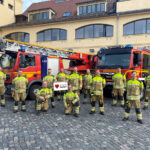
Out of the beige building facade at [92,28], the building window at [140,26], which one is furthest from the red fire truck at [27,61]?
the building window at [140,26]

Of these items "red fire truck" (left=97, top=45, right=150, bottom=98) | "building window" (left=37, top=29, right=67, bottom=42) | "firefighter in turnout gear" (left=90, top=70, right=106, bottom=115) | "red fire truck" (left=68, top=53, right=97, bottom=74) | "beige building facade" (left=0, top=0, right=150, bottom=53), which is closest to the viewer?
"firefighter in turnout gear" (left=90, top=70, right=106, bottom=115)

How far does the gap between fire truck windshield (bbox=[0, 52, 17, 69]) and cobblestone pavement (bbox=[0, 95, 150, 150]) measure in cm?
260

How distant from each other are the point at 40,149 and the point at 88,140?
4.01ft

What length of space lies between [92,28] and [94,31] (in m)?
0.45

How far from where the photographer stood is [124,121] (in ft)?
18.5

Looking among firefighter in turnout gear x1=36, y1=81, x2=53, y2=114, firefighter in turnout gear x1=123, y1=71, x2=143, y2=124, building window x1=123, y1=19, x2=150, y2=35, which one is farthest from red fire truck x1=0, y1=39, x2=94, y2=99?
building window x1=123, y1=19, x2=150, y2=35

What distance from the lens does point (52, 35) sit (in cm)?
2031

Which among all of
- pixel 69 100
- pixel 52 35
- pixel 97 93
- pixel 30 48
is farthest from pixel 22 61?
pixel 52 35

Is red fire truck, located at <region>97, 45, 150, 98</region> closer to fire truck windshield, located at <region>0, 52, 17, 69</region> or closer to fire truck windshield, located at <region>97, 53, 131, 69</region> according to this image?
fire truck windshield, located at <region>97, 53, 131, 69</region>

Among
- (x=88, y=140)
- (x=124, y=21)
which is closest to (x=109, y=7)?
(x=124, y=21)

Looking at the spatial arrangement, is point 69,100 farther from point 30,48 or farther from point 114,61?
point 30,48

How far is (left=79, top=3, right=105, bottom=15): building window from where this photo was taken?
19.2 meters

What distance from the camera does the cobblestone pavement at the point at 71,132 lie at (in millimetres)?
3852

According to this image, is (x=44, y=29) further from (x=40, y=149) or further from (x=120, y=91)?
(x=40, y=149)
